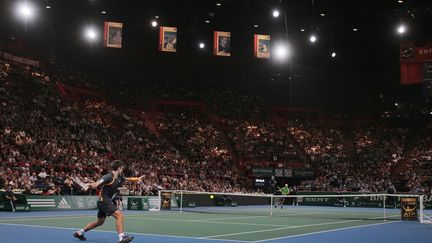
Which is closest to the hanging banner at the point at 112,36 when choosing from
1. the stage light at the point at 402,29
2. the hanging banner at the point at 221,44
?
the hanging banner at the point at 221,44

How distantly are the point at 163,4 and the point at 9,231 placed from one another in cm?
3696

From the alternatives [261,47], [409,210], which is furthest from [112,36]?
[409,210]

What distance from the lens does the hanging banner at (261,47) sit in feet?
151

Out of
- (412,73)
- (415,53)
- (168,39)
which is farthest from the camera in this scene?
(168,39)

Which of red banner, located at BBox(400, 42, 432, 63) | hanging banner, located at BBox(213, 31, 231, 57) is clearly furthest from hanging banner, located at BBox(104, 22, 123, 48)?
red banner, located at BBox(400, 42, 432, 63)

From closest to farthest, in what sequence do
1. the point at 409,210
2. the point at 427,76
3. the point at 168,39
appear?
the point at 409,210
the point at 427,76
the point at 168,39

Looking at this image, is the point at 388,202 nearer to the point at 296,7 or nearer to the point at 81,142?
the point at 296,7

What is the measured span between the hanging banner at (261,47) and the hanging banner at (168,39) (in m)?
6.60

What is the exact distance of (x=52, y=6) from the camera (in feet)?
159

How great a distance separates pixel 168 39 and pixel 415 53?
2270cm

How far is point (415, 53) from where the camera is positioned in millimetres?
27562

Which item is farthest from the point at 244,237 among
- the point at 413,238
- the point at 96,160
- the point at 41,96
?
the point at 41,96

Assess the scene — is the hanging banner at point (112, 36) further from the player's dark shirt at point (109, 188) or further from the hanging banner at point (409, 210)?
the player's dark shirt at point (109, 188)

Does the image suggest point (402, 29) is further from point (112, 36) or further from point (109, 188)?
point (109, 188)
